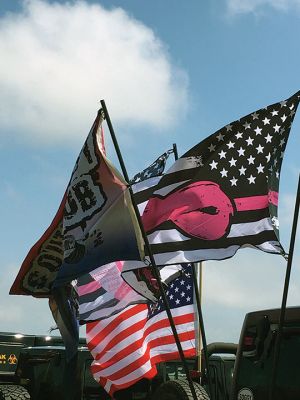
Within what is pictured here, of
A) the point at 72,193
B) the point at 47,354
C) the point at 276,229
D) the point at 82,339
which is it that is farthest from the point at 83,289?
the point at 82,339

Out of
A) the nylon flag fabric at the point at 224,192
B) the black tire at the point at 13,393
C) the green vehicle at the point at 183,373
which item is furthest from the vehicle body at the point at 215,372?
the nylon flag fabric at the point at 224,192

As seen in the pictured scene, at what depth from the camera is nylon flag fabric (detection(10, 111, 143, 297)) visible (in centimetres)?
737

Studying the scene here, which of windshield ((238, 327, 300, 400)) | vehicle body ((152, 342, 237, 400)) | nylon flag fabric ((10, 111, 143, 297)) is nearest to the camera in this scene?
windshield ((238, 327, 300, 400))

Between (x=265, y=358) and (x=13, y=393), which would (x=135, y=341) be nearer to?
(x=13, y=393)

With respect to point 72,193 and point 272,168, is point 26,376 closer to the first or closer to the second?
point 72,193

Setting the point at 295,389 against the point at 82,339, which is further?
the point at 82,339

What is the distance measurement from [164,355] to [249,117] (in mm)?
4719

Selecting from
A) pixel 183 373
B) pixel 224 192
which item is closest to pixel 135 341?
pixel 183 373

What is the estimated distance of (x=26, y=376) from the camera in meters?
14.7

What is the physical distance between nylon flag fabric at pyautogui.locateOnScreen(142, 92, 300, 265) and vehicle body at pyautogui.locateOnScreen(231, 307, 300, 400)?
3.06 ft

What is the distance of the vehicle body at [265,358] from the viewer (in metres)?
6.25

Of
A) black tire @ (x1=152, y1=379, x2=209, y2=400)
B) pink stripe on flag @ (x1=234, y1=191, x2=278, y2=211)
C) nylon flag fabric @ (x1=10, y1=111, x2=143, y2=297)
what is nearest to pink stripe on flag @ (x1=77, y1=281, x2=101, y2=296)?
nylon flag fabric @ (x1=10, y1=111, x2=143, y2=297)

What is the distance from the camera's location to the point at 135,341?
34.9ft

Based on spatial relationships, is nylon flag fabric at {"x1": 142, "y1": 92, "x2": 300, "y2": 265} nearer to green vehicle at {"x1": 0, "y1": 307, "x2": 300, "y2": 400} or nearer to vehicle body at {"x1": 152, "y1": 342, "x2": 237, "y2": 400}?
green vehicle at {"x1": 0, "y1": 307, "x2": 300, "y2": 400}
